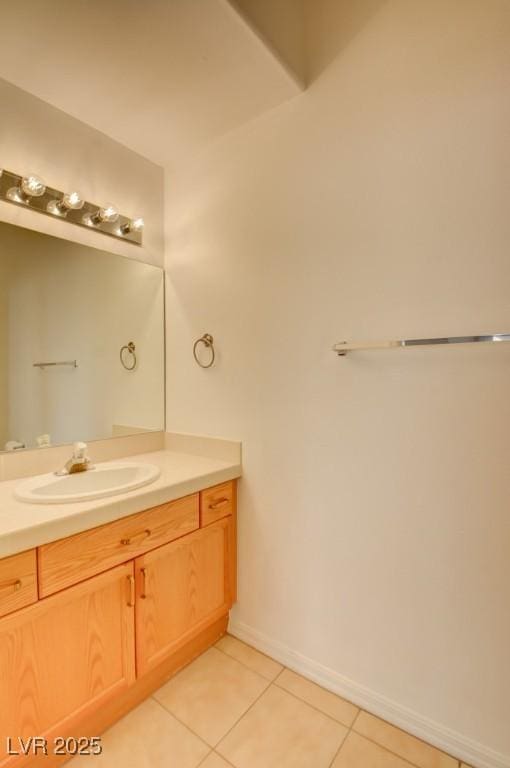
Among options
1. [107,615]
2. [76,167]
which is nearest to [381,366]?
[107,615]

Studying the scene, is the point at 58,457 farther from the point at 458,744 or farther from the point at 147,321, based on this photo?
the point at 458,744

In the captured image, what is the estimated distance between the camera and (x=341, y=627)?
1.44m

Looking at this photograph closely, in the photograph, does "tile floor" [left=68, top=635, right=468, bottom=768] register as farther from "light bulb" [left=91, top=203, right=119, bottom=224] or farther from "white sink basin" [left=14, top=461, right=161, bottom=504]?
"light bulb" [left=91, top=203, right=119, bottom=224]

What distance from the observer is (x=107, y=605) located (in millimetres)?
1234

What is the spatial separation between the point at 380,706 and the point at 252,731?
47cm

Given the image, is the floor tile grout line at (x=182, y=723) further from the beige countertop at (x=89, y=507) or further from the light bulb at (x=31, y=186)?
the light bulb at (x=31, y=186)

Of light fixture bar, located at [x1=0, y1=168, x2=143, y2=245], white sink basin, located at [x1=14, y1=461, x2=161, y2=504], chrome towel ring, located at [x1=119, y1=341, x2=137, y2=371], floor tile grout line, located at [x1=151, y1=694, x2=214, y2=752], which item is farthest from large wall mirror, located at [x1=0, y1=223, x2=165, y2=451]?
floor tile grout line, located at [x1=151, y1=694, x2=214, y2=752]

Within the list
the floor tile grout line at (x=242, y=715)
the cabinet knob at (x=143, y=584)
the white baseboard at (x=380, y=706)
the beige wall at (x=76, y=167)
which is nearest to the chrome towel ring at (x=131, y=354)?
the beige wall at (x=76, y=167)

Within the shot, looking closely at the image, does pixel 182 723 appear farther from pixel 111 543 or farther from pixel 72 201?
pixel 72 201

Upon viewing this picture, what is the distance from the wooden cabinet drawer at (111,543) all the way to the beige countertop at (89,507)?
42 millimetres

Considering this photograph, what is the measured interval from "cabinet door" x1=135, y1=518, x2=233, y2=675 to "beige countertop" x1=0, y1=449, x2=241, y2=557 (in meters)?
0.22

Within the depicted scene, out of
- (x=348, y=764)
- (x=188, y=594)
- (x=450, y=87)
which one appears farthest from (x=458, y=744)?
(x=450, y=87)

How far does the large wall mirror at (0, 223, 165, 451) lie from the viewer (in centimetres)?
148

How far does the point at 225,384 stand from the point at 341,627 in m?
1.12
